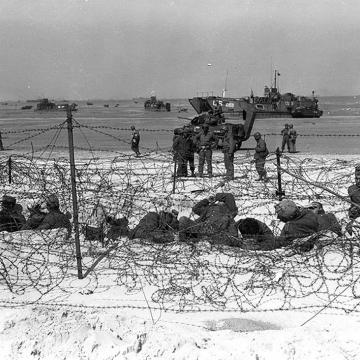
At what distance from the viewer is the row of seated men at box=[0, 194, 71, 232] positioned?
7.89 meters

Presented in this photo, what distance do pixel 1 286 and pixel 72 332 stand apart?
1556mm

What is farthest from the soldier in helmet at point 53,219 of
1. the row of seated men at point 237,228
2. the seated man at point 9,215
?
the row of seated men at point 237,228

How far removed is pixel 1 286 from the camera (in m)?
5.90

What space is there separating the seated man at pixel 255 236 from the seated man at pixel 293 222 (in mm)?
140

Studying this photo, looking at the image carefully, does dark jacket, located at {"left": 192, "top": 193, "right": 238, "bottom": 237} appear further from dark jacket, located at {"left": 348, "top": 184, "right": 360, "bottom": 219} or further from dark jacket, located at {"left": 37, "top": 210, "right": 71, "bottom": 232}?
dark jacket, located at {"left": 37, "top": 210, "right": 71, "bottom": 232}

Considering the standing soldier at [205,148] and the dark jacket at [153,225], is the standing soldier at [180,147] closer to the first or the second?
the standing soldier at [205,148]

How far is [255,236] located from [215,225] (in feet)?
1.90

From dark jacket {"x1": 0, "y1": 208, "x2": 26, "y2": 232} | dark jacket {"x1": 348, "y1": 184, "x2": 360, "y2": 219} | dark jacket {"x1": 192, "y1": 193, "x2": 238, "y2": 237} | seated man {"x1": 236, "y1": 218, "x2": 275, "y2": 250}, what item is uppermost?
dark jacket {"x1": 348, "y1": 184, "x2": 360, "y2": 219}

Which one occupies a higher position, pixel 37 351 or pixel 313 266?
pixel 313 266

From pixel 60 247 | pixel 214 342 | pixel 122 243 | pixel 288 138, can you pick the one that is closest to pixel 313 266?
pixel 214 342

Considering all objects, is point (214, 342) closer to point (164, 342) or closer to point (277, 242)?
point (164, 342)

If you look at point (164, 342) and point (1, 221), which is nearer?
point (164, 342)

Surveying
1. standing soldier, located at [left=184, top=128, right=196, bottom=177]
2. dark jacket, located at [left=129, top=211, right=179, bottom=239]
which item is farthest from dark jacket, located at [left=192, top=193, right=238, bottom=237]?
standing soldier, located at [left=184, top=128, right=196, bottom=177]

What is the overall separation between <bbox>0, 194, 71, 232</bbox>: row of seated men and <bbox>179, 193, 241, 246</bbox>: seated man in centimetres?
170
